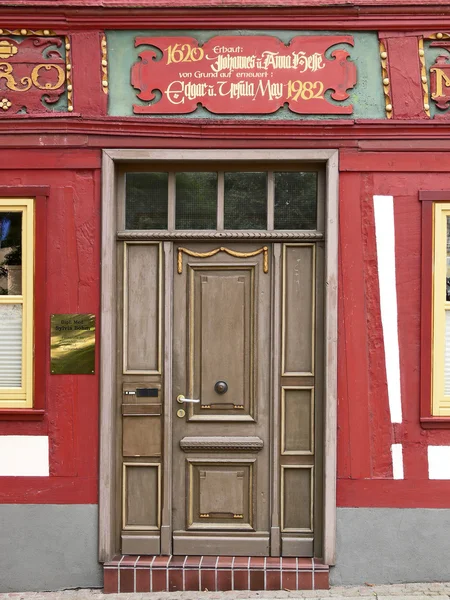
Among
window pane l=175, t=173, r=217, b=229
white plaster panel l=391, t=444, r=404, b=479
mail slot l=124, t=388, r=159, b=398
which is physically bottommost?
white plaster panel l=391, t=444, r=404, b=479

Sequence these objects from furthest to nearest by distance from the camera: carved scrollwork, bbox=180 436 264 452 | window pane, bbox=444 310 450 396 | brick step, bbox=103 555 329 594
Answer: carved scrollwork, bbox=180 436 264 452 < window pane, bbox=444 310 450 396 < brick step, bbox=103 555 329 594

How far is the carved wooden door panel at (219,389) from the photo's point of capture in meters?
5.84

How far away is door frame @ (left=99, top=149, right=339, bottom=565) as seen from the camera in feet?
18.5

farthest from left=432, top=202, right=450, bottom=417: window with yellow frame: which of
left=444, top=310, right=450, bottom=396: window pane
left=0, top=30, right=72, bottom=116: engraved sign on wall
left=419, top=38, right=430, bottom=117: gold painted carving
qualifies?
left=0, top=30, right=72, bottom=116: engraved sign on wall

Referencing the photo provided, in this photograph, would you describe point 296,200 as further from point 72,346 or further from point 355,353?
point 72,346

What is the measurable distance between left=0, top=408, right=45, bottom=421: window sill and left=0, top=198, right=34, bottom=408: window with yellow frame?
0.15 ft

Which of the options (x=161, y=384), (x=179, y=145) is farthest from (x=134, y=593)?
(x=179, y=145)

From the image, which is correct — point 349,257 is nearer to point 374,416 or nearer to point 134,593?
point 374,416

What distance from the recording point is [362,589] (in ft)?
18.3

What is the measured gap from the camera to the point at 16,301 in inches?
227

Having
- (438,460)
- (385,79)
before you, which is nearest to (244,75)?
(385,79)

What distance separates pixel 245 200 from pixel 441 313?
178cm

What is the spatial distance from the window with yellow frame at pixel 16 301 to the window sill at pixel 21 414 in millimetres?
47

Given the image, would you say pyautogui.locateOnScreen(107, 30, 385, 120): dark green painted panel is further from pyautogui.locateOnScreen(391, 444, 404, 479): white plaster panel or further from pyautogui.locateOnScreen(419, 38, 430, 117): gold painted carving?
pyautogui.locateOnScreen(391, 444, 404, 479): white plaster panel
